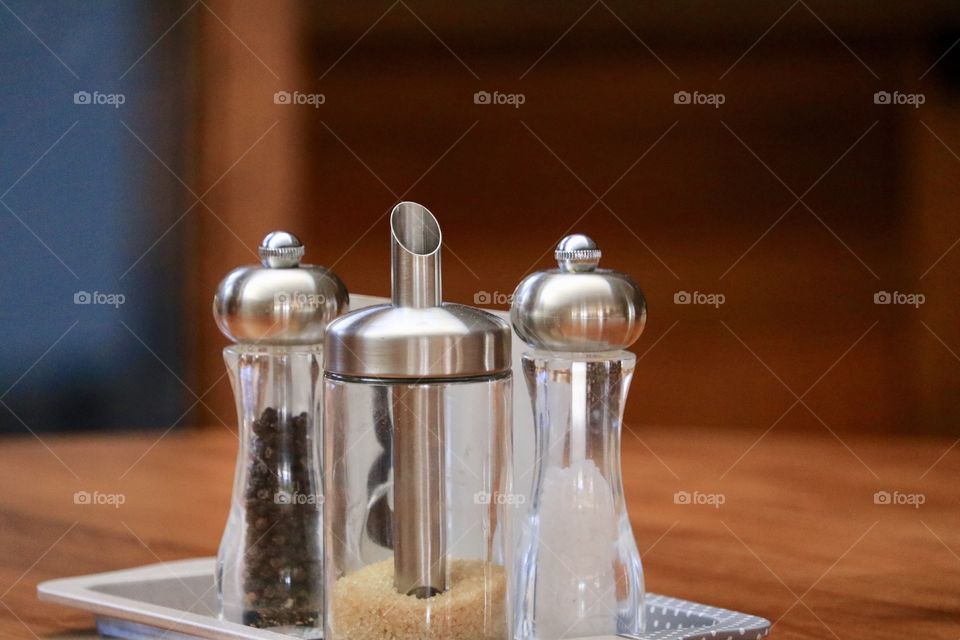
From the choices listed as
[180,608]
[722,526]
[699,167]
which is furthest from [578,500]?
[699,167]

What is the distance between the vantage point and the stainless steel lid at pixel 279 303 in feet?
2.48

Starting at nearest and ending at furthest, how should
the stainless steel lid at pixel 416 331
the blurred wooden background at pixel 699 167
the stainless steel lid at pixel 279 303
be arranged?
the stainless steel lid at pixel 416 331, the stainless steel lid at pixel 279 303, the blurred wooden background at pixel 699 167

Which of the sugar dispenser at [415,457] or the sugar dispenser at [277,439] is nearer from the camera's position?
the sugar dispenser at [415,457]

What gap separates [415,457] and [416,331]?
0.07 meters

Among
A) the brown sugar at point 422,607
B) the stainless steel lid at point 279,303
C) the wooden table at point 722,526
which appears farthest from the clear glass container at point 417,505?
the wooden table at point 722,526

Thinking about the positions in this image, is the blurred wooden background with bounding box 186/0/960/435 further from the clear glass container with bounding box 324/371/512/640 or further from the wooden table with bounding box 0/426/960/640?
the clear glass container with bounding box 324/371/512/640

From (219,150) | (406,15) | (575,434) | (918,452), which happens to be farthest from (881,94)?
(575,434)

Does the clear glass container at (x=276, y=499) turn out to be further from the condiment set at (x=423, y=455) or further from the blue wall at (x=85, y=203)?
the blue wall at (x=85, y=203)

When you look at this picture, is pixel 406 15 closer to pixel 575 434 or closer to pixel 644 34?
pixel 644 34

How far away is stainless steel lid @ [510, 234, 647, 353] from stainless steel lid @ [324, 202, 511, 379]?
1.3 inches

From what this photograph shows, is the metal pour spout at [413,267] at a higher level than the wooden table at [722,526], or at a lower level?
higher

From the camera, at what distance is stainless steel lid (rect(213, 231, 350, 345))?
76 cm

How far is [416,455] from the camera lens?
64 centimetres

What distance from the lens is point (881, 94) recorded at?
1.93 m
